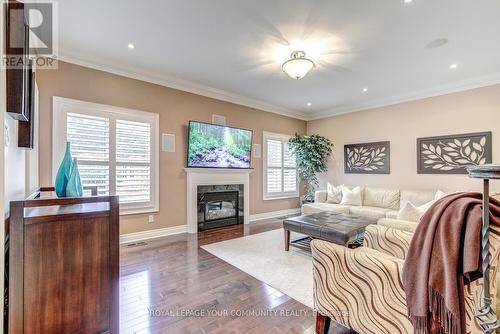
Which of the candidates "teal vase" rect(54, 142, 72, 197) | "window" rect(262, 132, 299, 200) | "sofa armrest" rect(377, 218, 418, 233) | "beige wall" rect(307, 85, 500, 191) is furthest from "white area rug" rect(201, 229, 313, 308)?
"beige wall" rect(307, 85, 500, 191)

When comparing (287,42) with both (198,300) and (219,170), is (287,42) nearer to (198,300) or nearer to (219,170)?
(219,170)

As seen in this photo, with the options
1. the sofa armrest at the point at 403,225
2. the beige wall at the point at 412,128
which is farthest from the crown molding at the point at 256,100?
the sofa armrest at the point at 403,225

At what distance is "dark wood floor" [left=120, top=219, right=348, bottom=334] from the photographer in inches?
74.7

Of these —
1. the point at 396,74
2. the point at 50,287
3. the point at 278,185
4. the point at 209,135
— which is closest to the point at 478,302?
the point at 50,287

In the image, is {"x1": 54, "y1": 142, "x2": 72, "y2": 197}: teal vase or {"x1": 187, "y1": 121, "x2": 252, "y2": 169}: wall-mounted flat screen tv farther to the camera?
{"x1": 187, "y1": 121, "x2": 252, "y2": 169}: wall-mounted flat screen tv

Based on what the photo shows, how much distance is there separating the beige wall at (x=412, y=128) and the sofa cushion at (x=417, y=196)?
0.38 m

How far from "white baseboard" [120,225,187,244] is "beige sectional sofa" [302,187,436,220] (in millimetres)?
2705

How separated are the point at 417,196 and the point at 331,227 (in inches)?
103

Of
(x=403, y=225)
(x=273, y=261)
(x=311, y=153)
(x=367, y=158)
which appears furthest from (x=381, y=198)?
(x=273, y=261)

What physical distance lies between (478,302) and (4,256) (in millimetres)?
2595

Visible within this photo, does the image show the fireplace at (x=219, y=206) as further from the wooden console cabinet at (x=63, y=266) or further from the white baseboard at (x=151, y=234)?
the wooden console cabinet at (x=63, y=266)

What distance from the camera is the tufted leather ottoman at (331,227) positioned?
2951 millimetres

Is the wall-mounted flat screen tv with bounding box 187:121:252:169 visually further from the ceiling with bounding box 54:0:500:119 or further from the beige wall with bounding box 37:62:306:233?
the ceiling with bounding box 54:0:500:119

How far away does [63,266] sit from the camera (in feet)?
4.78
